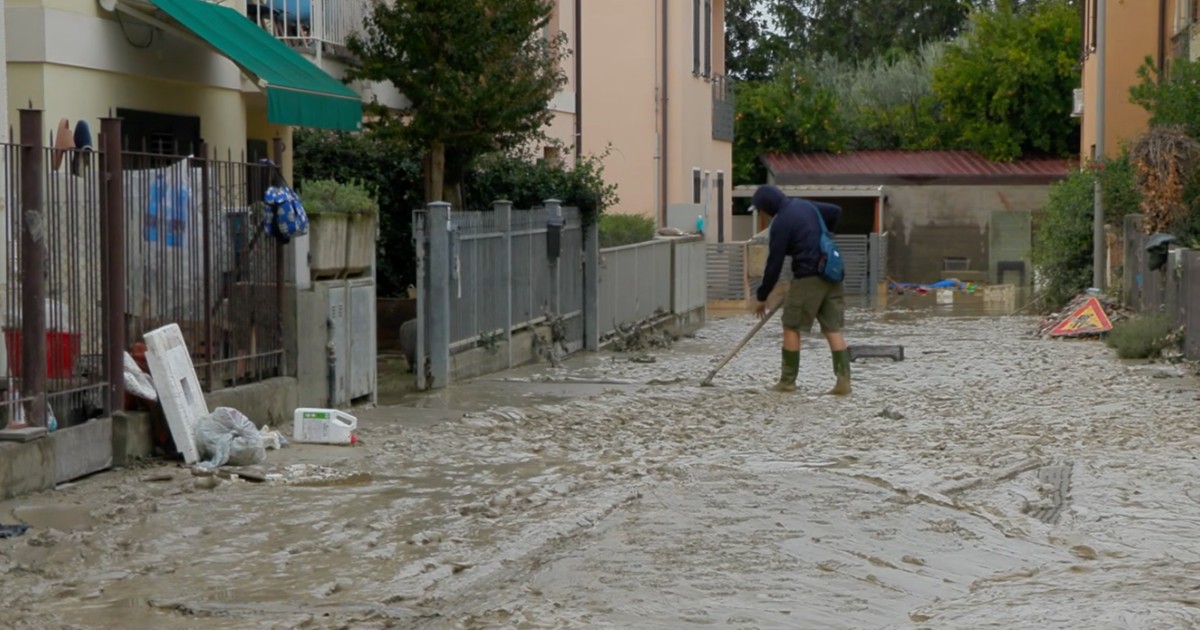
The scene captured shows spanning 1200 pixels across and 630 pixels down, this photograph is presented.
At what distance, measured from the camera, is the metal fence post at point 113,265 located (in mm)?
9945

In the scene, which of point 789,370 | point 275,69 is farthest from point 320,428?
point 789,370

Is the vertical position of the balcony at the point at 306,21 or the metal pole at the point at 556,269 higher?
the balcony at the point at 306,21

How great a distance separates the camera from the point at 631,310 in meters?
22.2

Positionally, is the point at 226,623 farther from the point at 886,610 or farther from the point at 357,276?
the point at 357,276

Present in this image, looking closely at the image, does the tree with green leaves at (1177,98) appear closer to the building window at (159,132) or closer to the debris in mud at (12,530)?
the building window at (159,132)

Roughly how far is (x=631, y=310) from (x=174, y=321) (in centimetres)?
1162

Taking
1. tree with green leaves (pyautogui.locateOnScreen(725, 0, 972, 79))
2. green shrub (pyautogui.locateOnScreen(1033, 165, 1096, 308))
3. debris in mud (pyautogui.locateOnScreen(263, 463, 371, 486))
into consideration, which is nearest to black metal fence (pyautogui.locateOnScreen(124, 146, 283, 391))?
debris in mud (pyautogui.locateOnScreen(263, 463, 371, 486))

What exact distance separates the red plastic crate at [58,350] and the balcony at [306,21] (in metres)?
8.56

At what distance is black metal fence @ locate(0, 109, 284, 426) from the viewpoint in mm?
9164

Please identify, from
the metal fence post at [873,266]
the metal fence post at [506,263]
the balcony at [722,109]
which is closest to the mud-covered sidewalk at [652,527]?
the metal fence post at [506,263]

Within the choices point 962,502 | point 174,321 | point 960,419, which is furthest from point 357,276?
point 962,502

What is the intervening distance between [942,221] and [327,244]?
3011 centimetres

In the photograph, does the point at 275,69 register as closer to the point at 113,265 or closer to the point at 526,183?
the point at 113,265

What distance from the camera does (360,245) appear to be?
13555mm
